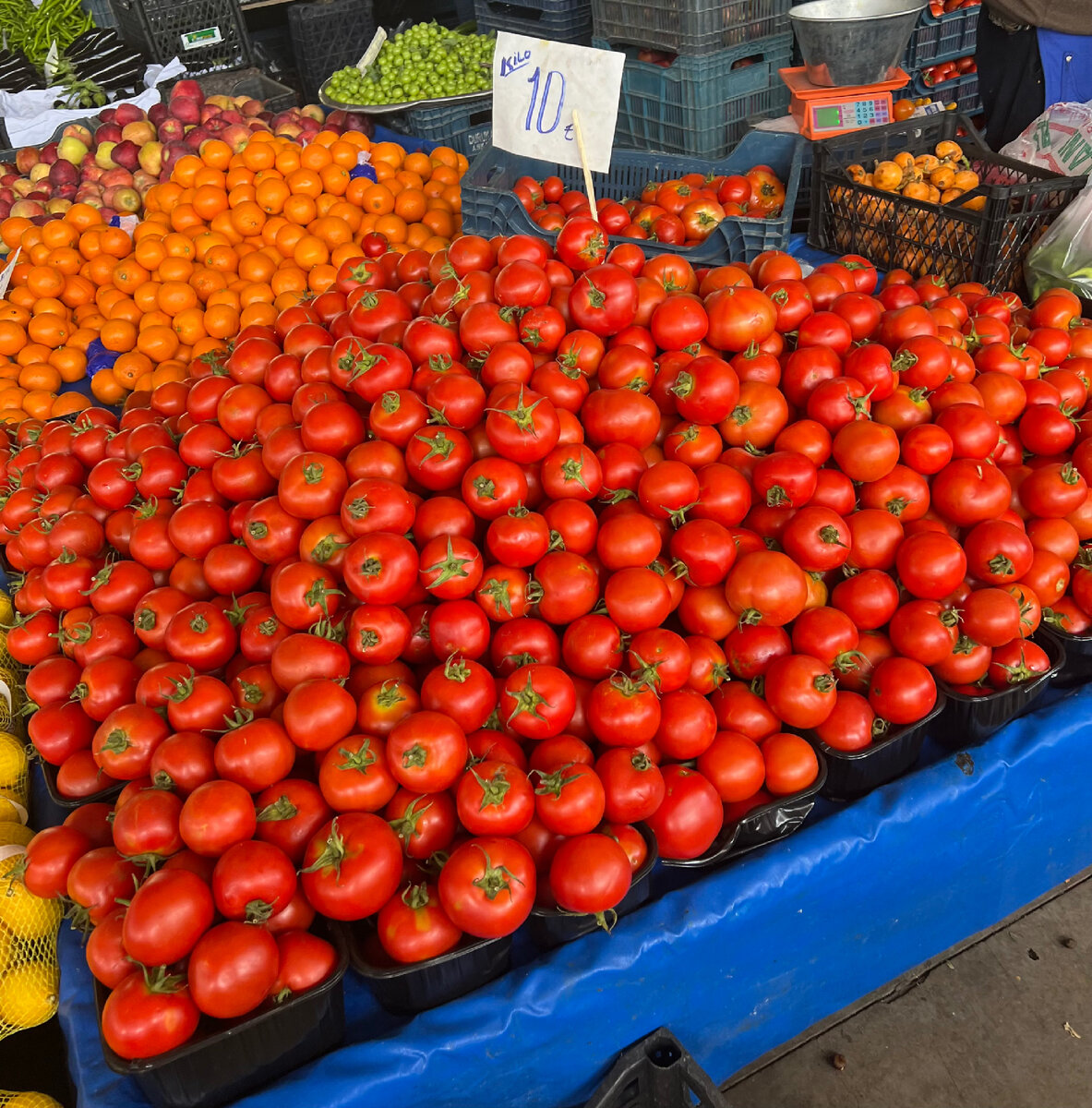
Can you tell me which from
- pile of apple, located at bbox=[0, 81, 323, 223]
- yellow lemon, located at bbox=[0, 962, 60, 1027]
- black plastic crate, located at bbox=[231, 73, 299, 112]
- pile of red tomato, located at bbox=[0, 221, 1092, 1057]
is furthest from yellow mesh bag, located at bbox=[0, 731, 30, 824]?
black plastic crate, located at bbox=[231, 73, 299, 112]

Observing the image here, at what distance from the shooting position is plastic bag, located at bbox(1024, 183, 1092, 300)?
266 cm

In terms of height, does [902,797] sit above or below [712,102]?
below

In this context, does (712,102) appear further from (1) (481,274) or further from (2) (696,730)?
(2) (696,730)

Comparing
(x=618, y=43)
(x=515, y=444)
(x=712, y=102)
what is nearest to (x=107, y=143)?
(x=618, y=43)

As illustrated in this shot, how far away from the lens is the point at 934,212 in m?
2.75

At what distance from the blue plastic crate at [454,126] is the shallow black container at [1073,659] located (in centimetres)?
362

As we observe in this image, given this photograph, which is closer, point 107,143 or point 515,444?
point 515,444

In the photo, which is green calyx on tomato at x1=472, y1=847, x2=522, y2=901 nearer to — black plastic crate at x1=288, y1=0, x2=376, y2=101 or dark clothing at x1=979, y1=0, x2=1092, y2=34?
dark clothing at x1=979, y1=0, x2=1092, y2=34

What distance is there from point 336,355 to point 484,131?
321 cm

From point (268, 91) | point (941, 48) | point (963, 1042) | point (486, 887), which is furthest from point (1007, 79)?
point (486, 887)

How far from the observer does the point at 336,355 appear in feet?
5.41

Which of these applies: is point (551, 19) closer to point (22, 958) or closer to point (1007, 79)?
point (1007, 79)

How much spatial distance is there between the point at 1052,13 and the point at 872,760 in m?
4.38

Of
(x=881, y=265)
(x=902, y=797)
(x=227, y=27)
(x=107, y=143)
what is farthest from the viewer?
(x=227, y=27)
